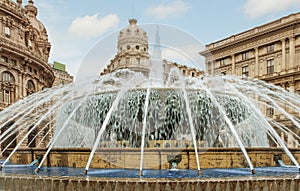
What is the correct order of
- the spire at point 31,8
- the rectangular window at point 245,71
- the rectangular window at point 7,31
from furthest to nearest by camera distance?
the spire at point 31,8, the rectangular window at point 245,71, the rectangular window at point 7,31

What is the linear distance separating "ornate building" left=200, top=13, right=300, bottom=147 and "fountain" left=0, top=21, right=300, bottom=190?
2526 centimetres

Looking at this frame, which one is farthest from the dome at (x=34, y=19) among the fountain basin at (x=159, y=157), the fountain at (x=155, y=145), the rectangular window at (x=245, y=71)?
the fountain basin at (x=159, y=157)

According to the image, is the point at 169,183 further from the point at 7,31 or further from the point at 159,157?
the point at 7,31

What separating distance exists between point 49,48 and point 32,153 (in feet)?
152

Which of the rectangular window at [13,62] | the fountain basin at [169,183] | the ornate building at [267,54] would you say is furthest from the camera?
the ornate building at [267,54]

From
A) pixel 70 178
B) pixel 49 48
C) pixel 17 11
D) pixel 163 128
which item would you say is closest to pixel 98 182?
pixel 70 178

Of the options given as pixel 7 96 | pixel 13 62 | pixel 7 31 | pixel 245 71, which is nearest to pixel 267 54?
pixel 245 71

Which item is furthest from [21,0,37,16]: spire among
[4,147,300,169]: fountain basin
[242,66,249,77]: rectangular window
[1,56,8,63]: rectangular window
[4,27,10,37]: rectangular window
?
[4,147,300,169]: fountain basin

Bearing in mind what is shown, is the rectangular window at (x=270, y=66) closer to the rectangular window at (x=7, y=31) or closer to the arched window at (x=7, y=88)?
the arched window at (x=7, y=88)

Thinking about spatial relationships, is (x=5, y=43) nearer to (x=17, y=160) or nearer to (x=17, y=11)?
(x=17, y=11)

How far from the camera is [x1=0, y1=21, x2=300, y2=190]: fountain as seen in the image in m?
7.23

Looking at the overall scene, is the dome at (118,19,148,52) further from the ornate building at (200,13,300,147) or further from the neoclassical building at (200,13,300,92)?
the neoclassical building at (200,13,300,92)

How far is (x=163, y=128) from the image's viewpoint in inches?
494

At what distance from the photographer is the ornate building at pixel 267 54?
4134cm
